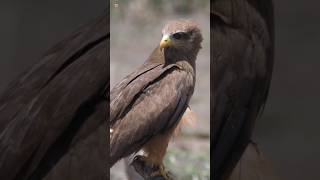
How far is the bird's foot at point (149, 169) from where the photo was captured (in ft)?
5.80

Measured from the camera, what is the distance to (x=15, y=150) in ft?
5.82

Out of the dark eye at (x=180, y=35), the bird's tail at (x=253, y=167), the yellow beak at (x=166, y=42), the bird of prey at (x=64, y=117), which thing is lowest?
the bird's tail at (x=253, y=167)

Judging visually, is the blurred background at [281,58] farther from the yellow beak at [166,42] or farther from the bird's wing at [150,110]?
the bird's wing at [150,110]

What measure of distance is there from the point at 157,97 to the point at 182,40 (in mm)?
199

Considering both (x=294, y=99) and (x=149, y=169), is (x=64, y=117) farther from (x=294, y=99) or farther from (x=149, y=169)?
(x=294, y=99)

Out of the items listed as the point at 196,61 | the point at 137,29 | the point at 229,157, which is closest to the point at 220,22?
the point at 196,61

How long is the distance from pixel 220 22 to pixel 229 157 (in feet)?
1.46

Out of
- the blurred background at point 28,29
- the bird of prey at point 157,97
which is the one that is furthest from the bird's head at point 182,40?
the blurred background at point 28,29

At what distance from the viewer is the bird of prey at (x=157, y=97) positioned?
5.72 ft

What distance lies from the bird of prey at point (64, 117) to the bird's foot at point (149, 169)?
4.1 inches

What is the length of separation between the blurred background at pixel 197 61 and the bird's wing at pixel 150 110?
0.04m

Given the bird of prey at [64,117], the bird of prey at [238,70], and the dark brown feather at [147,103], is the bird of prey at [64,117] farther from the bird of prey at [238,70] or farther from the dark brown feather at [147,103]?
the bird of prey at [238,70]

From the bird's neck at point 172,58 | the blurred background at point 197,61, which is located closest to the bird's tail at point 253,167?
the blurred background at point 197,61

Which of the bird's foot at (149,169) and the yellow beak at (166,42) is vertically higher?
the yellow beak at (166,42)
